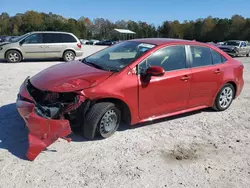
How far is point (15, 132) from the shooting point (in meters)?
4.36

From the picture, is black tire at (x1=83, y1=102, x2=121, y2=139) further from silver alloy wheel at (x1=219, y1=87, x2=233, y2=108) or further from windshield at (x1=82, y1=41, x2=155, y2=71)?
silver alloy wheel at (x1=219, y1=87, x2=233, y2=108)

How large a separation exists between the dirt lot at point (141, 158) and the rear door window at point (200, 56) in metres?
1.17

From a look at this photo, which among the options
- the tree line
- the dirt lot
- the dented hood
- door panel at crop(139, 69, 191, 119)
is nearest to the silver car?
the dirt lot

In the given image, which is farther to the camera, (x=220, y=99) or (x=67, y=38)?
(x=67, y=38)

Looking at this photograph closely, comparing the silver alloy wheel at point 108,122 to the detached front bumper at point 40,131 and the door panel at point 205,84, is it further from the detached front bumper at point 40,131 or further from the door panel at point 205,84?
the door panel at point 205,84

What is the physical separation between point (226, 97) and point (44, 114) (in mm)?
4104

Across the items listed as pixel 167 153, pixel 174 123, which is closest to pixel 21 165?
pixel 167 153

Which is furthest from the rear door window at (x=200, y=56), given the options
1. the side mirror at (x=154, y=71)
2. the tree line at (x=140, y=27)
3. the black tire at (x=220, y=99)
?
the tree line at (x=140, y=27)

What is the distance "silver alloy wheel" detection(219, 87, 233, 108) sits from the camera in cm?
586

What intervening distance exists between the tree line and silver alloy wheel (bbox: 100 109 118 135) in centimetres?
7608

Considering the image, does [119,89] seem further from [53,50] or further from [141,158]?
[53,50]

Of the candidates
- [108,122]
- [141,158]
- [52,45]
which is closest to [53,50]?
[52,45]

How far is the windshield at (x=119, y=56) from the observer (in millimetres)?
4559

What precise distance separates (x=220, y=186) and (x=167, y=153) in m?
0.94
